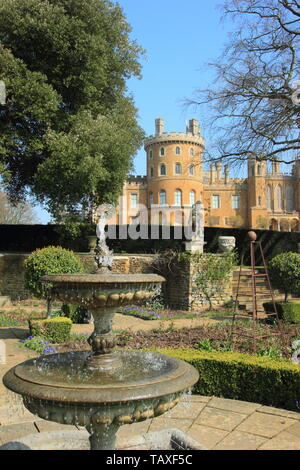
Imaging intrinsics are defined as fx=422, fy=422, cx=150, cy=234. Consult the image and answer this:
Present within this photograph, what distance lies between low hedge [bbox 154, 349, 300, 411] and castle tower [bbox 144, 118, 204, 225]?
140 ft

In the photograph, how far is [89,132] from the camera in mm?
14492

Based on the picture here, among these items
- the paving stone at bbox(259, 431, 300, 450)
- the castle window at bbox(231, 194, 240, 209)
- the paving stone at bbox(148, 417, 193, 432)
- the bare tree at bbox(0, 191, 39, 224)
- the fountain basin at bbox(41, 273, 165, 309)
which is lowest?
the paving stone at bbox(148, 417, 193, 432)

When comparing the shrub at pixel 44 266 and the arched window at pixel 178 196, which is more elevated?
the arched window at pixel 178 196

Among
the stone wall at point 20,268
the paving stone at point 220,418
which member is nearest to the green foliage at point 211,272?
the stone wall at point 20,268

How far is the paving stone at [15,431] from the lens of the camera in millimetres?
3675

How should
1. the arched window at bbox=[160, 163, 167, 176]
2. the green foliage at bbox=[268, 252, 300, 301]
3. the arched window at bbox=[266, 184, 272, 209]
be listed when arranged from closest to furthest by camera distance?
the green foliage at bbox=[268, 252, 300, 301] < the arched window at bbox=[160, 163, 167, 176] < the arched window at bbox=[266, 184, 272, 209]

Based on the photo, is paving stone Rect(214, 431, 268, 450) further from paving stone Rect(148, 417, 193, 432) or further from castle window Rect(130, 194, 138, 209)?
castle window Rect(130, 194, 138, 209)

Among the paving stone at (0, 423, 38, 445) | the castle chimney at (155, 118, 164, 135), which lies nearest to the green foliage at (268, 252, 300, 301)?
the paving stone at (0, 423, 38, 445)

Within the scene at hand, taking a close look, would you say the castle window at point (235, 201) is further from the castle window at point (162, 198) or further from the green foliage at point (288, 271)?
the green foliage at point (288, 271)

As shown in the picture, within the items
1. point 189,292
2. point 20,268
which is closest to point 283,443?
point 189,292

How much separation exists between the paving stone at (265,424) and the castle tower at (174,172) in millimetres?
43618

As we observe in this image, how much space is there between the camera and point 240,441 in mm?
3656

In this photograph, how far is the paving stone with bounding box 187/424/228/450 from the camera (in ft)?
11.8

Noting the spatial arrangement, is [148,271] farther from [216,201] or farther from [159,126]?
[159,126]
